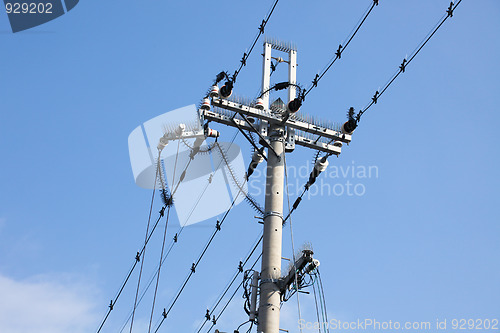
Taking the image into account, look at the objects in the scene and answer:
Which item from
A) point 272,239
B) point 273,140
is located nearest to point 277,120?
point 273,140

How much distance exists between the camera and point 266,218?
2531 cm

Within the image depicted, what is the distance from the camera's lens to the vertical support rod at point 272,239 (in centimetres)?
2378

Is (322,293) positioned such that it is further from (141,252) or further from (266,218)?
(141,252)

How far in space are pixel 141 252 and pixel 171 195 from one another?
4711 millimetres

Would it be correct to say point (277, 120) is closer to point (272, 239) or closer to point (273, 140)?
point (273, 140)

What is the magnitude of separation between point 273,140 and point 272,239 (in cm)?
382

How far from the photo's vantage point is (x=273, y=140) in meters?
26.6

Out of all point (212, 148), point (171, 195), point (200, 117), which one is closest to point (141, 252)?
point (171, 195)

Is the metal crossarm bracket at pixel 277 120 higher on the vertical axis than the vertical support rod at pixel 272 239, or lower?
higher

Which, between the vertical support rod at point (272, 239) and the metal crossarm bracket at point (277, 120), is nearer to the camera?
the vertical support rod at point (272, 239)

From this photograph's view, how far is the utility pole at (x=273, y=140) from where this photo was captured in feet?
79.2

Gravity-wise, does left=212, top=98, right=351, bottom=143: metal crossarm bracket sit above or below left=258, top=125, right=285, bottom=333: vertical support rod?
above

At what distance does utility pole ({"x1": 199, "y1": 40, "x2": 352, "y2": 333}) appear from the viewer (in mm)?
24141

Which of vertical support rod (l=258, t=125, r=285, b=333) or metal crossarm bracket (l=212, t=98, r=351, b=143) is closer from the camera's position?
vertical support rod (l=258, t=125, r=285, b=333)
